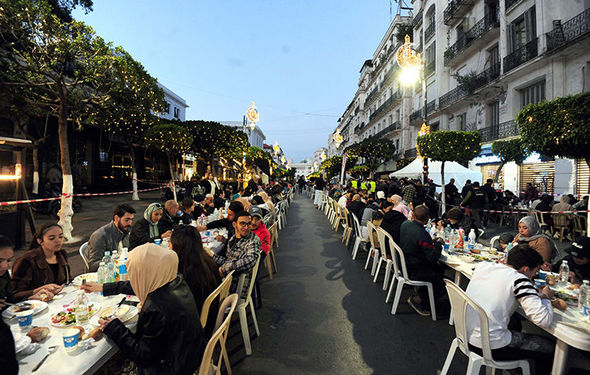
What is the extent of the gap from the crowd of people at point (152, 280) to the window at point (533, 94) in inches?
616

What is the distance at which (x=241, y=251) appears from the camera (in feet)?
11.7

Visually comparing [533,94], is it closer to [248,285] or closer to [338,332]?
[338,332]

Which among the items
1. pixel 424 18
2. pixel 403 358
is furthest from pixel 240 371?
pixel 424 18

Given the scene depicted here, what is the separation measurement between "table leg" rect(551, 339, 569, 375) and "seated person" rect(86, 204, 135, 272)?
4.66 m

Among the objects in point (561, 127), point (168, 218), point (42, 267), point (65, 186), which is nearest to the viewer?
point (42, 267)

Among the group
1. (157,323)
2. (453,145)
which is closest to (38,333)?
(157,323)

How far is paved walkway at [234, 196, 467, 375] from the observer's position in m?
2.92

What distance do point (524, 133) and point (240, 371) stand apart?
7.29m

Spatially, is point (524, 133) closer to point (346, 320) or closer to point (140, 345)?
point (346, 320)

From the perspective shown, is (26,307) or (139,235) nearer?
(26,307)

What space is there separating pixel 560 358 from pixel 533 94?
15.5 meters

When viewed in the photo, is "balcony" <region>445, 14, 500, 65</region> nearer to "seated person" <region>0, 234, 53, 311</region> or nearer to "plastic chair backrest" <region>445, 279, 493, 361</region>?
"plastic chair backrest" <region>445, 279, 493, 361</region>

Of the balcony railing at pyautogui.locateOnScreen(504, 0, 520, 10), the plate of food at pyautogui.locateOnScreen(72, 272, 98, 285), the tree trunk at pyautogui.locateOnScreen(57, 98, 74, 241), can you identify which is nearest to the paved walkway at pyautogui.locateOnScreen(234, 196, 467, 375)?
the plate of food at pyautogui.locateOnScreen(72, 272, 98, 285)

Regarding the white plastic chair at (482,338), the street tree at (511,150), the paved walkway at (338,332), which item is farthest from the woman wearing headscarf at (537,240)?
the street tree at (511,150)
